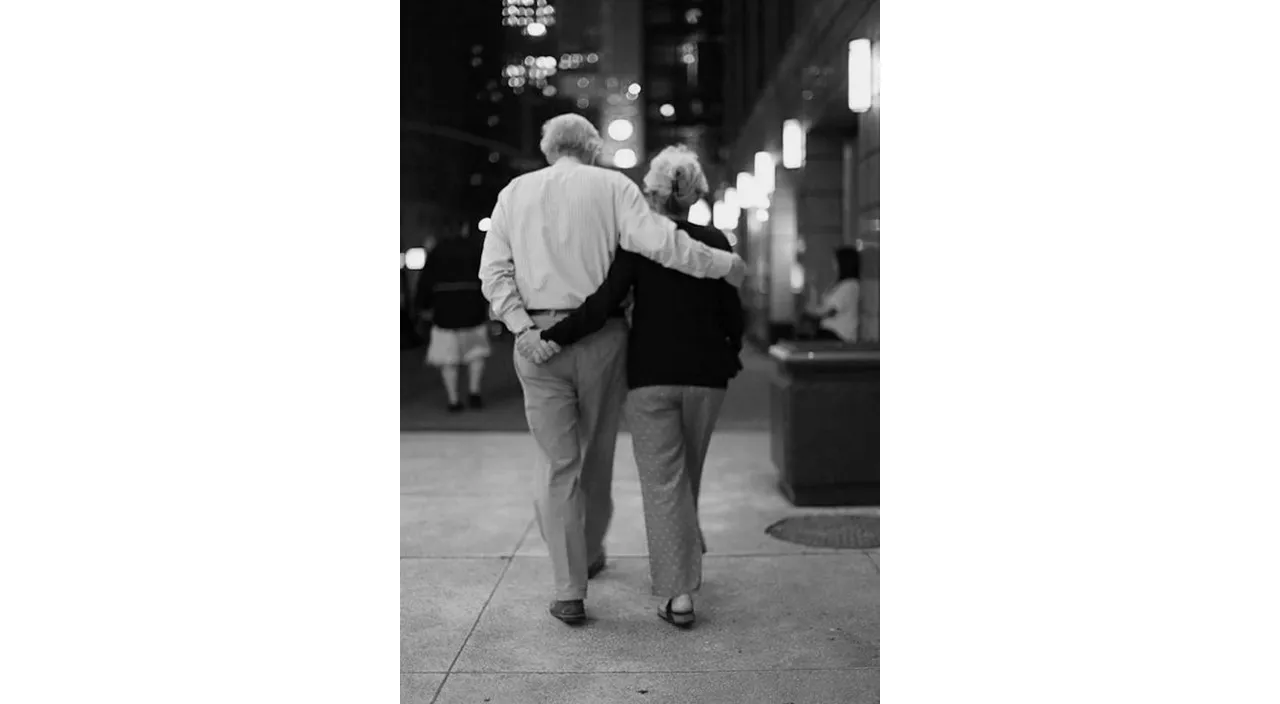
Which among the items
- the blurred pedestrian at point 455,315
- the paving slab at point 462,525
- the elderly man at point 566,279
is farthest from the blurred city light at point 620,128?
the elderly man at point 566,279

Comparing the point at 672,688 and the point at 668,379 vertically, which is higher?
the point at 668,379

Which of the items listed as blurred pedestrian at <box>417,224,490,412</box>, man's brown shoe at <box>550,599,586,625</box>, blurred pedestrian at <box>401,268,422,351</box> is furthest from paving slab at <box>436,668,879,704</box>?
blurred pedestrian at <box>401,268,422,351</box>

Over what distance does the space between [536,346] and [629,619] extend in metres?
1.11

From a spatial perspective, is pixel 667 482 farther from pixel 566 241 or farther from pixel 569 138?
pixel 569 138

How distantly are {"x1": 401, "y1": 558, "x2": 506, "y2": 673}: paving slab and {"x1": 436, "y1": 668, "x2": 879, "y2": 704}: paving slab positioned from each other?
0.27 m

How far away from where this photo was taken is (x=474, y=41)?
45.8ft

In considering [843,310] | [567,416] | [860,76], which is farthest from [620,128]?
[567,416]

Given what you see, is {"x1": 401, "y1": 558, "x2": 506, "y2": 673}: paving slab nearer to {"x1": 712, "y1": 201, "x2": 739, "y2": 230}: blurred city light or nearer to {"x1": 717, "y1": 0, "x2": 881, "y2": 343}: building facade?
{"x1": 717, "y1": 0, "x2": 881, "y2": 343}: building facade

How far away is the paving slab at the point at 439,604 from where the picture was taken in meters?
4.38

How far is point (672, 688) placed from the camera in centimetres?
400

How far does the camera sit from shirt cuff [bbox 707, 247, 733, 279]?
185 inches
